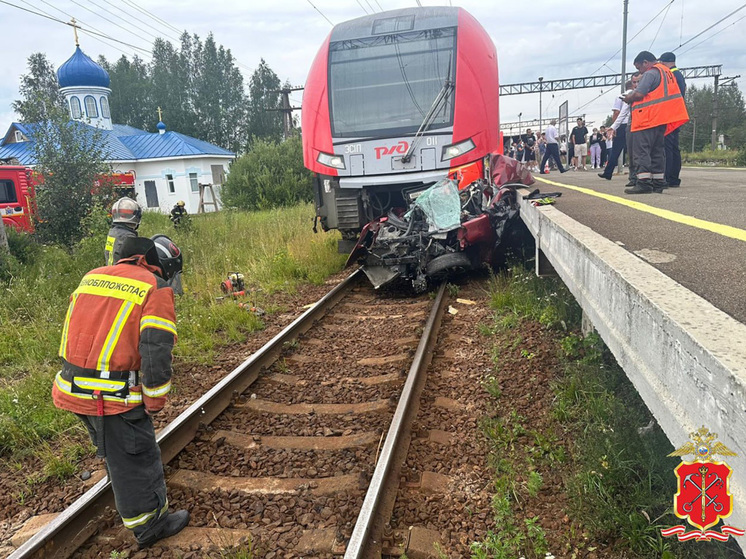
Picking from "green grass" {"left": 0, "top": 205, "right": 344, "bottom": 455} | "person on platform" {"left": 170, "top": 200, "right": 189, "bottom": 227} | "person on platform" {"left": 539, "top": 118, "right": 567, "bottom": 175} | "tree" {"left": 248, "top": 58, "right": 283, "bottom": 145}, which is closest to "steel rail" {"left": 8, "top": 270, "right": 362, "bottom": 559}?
"green grass" {"left": 0, "top": 205, "right": 344, "bottom": 455}

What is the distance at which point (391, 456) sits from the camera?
330cm

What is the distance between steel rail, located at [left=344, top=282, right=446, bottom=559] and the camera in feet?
8.67

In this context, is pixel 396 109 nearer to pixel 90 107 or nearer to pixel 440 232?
pixel 440 232

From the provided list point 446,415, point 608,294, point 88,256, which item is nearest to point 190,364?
point 446,415

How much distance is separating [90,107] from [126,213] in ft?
131

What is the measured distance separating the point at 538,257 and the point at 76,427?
435 centimetres

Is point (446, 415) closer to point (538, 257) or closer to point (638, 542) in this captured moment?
point (638, 542)

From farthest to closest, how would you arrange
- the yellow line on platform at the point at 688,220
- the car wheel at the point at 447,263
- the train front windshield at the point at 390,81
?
1. the train front windshield at the point at 390,81
2. the car wheel at the point at 447,263
3. the yellow line on platform at the point at 688,220

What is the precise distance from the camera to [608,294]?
8.87ft

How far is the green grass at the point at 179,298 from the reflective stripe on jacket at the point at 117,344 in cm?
167

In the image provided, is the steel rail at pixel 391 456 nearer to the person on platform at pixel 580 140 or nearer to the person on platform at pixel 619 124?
the person on platform at pixel 619 124

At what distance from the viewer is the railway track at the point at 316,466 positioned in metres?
2.84

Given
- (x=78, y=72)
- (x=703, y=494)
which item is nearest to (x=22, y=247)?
(x=703, y=494)

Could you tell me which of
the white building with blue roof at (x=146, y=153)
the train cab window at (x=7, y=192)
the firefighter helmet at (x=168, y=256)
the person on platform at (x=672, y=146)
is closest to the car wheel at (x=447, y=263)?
the person on platform at (x=672, y=146)
